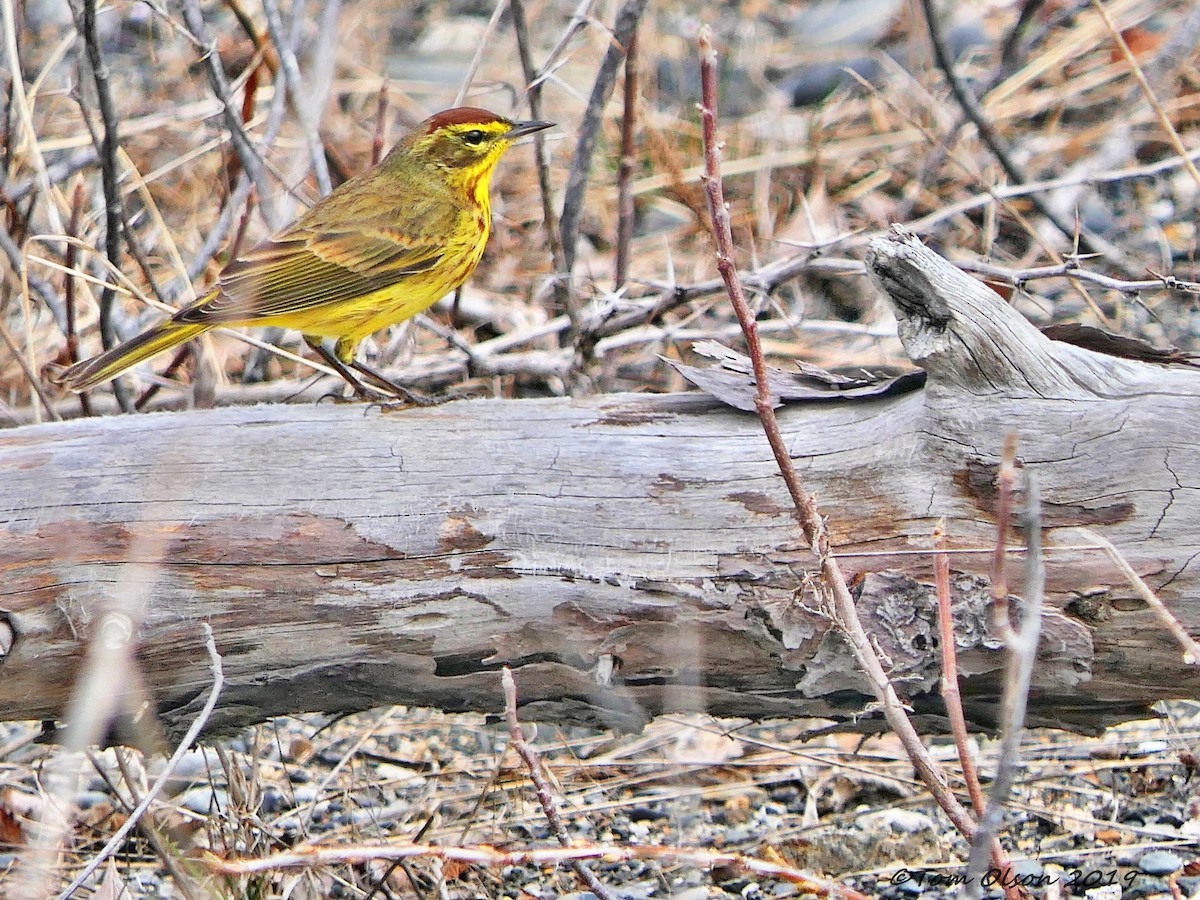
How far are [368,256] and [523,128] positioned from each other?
2.54 ft

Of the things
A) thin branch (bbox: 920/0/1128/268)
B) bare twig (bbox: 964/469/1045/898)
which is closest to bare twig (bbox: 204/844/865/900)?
bare twig (bbox: 964/469/1045/898)

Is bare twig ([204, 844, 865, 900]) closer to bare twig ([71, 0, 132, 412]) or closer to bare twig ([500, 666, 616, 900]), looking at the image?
bare twig ([500, 666, 616, 900])

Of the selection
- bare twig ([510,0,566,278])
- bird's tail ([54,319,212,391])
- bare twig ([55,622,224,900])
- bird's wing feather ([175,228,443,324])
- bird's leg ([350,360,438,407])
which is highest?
bare twig ([510,0,566,278])

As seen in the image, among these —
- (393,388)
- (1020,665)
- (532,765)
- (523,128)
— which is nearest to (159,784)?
(532,765)

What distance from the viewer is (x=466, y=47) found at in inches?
390

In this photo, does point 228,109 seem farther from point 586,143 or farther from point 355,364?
point 586,143

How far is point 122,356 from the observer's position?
4406 mm

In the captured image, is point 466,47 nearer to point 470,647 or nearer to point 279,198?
point 279,198

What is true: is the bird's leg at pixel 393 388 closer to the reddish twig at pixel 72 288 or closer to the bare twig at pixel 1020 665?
the reddish twig at pixel 72 288

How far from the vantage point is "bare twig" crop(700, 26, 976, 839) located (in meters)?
2.28

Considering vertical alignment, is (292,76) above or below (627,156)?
above

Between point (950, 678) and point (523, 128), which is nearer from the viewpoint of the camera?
point (950, 678)

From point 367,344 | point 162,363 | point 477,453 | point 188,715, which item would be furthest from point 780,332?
point 188,715

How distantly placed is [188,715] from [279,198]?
3.78 meters
